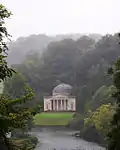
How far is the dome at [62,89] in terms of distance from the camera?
273ft

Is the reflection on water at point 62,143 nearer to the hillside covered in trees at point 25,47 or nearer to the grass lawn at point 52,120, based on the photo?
the grass lawn at point 52,120

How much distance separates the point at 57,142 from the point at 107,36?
43967 millimetres

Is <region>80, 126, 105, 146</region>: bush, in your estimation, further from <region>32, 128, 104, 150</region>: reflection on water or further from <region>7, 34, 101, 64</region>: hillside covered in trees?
<region>7, 34, 101, 64</region>: hillside covered in trees

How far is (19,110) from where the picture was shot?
8.38 m

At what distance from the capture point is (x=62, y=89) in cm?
8425

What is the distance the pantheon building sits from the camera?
8325cm

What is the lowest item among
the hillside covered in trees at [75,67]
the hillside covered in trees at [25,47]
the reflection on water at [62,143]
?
the reflection on water at [62,143]

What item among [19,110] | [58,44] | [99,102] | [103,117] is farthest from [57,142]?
[58,44]

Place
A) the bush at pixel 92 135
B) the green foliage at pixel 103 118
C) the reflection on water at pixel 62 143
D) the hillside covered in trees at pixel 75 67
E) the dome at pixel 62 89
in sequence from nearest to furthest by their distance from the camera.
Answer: the reflection on water at pixel 62 143 < the green foliage at pixel 103 118 < the bush at pixel 92 135 < the hillside covered in trees at pixel 75 67 < the dome at pixel 62 89

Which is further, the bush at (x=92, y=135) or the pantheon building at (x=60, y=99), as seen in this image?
the pantheon building at (x=60, y=99)

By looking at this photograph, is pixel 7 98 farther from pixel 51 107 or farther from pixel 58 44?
pixel 58 44

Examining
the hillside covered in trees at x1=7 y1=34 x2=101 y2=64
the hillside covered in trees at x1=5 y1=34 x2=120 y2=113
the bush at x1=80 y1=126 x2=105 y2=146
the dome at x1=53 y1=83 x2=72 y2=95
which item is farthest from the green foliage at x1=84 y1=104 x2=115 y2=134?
the hillside covered in trees at x1=7 y1=34 x2=101 y2=64

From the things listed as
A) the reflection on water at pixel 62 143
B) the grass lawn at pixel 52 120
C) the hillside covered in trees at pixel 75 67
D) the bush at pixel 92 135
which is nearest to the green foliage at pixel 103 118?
the bush at pixel 92 135

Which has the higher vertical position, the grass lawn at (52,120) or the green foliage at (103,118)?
the green foliage at (103,118)
